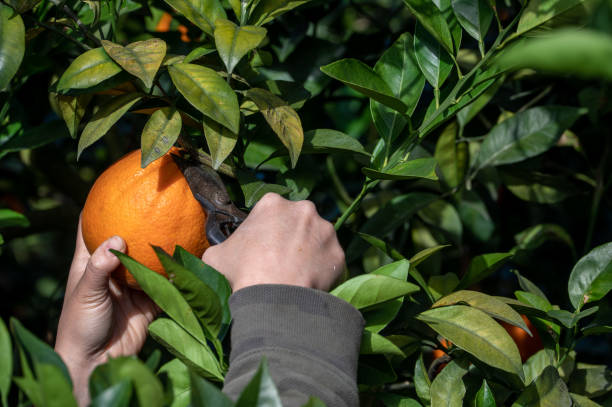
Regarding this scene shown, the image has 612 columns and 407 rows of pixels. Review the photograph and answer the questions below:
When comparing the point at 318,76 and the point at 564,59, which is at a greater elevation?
the point at 564,59

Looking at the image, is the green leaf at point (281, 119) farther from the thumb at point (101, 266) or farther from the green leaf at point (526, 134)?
the green leaf at point (526, 134)

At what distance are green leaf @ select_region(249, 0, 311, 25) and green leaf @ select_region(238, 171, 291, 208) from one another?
202mm

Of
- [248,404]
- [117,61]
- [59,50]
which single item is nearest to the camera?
[248,404]

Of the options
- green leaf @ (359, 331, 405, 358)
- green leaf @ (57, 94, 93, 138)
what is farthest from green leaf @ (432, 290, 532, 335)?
green leaf @ (57, 94, 93, 138)

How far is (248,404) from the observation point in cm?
50

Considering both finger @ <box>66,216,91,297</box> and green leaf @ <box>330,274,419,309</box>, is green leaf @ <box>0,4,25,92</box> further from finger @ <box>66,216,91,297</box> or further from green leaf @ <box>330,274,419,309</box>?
green leaf @ <box>330,274,419,309</box>

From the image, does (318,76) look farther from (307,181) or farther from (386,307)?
(386,307)

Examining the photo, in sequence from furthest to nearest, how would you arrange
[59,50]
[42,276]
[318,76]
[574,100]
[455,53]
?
[42,276]
[574,100]
[318,76]
[59,50]
[455,53]

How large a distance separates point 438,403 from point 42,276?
208 cm

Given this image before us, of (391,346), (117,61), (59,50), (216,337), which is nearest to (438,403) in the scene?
(391,346)

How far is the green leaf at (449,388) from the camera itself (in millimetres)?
784

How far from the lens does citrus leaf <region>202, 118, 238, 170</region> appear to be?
731mm

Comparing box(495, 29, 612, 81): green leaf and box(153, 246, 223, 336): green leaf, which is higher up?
box(495, 29, 612, 81): green leaf

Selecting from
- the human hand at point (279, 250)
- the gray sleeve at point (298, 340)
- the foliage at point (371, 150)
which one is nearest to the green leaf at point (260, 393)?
the foliage at point (371, 150)
